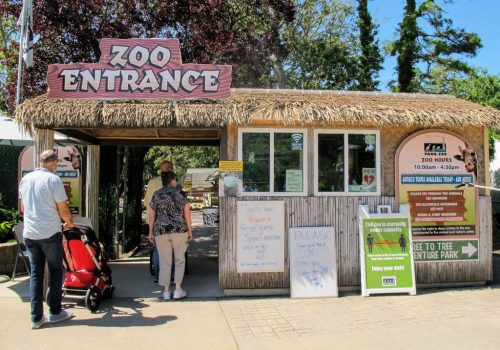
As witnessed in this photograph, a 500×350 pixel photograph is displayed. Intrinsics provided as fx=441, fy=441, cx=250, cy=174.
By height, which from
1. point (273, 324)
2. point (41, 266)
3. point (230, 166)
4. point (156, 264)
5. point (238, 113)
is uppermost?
point (238, 113)

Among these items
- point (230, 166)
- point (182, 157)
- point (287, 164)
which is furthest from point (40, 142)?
point (182, 157)

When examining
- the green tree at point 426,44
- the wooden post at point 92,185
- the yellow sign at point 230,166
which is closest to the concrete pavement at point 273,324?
the yellow sign at point 230,166

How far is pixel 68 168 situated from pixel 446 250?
23.6ft

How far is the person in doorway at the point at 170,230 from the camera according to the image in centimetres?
620

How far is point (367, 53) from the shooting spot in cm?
1945

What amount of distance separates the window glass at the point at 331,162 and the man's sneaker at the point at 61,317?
3901mm

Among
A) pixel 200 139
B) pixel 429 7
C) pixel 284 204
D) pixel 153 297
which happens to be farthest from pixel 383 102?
pixel 429 7

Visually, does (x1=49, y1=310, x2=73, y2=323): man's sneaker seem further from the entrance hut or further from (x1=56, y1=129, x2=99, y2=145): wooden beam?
(x1=56, y1=129, x2=99, y2=145): wooden beam

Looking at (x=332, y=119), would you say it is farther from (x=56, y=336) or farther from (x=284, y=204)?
(x=56, y=336)

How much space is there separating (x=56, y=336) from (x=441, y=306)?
4.87 metres

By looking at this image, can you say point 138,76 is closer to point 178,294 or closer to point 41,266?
point 41,266

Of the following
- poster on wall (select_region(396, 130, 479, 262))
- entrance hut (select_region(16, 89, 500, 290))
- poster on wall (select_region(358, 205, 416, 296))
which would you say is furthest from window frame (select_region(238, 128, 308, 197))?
poster on wall (select_region(396, 130, 479, 262))

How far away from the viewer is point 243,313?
18.8ft

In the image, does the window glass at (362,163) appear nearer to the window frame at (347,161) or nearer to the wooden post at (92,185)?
the window frame at (347,161)
